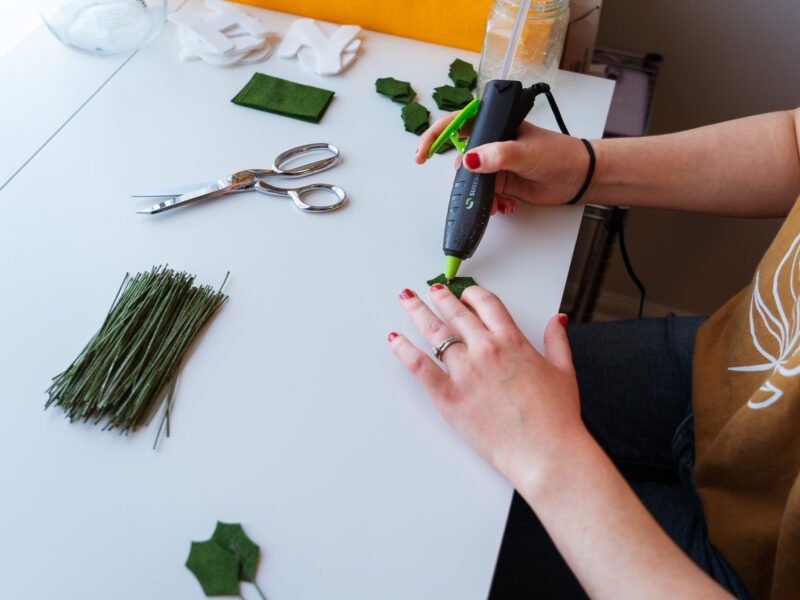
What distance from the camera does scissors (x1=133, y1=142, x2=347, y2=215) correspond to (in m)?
0.77

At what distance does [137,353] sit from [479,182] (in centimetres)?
40

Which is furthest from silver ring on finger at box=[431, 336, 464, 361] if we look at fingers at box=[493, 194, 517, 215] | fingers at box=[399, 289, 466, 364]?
fingers at box=[493, 194, 517, 215]

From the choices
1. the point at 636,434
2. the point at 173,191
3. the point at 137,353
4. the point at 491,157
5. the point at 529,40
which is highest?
the point at 529,40

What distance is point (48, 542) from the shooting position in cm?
54

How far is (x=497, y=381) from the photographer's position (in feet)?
1.98

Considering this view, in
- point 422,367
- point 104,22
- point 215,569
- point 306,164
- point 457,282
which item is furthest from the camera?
point 104,22

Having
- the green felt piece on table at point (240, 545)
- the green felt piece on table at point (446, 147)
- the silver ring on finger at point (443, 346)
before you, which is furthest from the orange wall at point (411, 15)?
the green felt piece on table at point (240, 545)

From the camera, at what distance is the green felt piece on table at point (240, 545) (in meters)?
0.52

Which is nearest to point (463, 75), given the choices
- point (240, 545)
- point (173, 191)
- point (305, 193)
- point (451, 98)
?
point (451, 98)

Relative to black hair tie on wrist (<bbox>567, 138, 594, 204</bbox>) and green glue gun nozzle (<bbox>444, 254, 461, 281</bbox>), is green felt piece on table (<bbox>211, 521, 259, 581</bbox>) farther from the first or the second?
black hair tie on wrist (<bbox>567, 138, 594, 204</bbox>)

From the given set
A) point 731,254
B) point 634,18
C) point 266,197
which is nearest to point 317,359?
point 266,197

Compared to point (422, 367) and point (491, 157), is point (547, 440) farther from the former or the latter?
point (491, 157)

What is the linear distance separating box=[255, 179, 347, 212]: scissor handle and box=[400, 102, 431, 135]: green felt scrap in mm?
154

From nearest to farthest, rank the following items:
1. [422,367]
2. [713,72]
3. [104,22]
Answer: [422,367] → [104,22] → [713,72]
